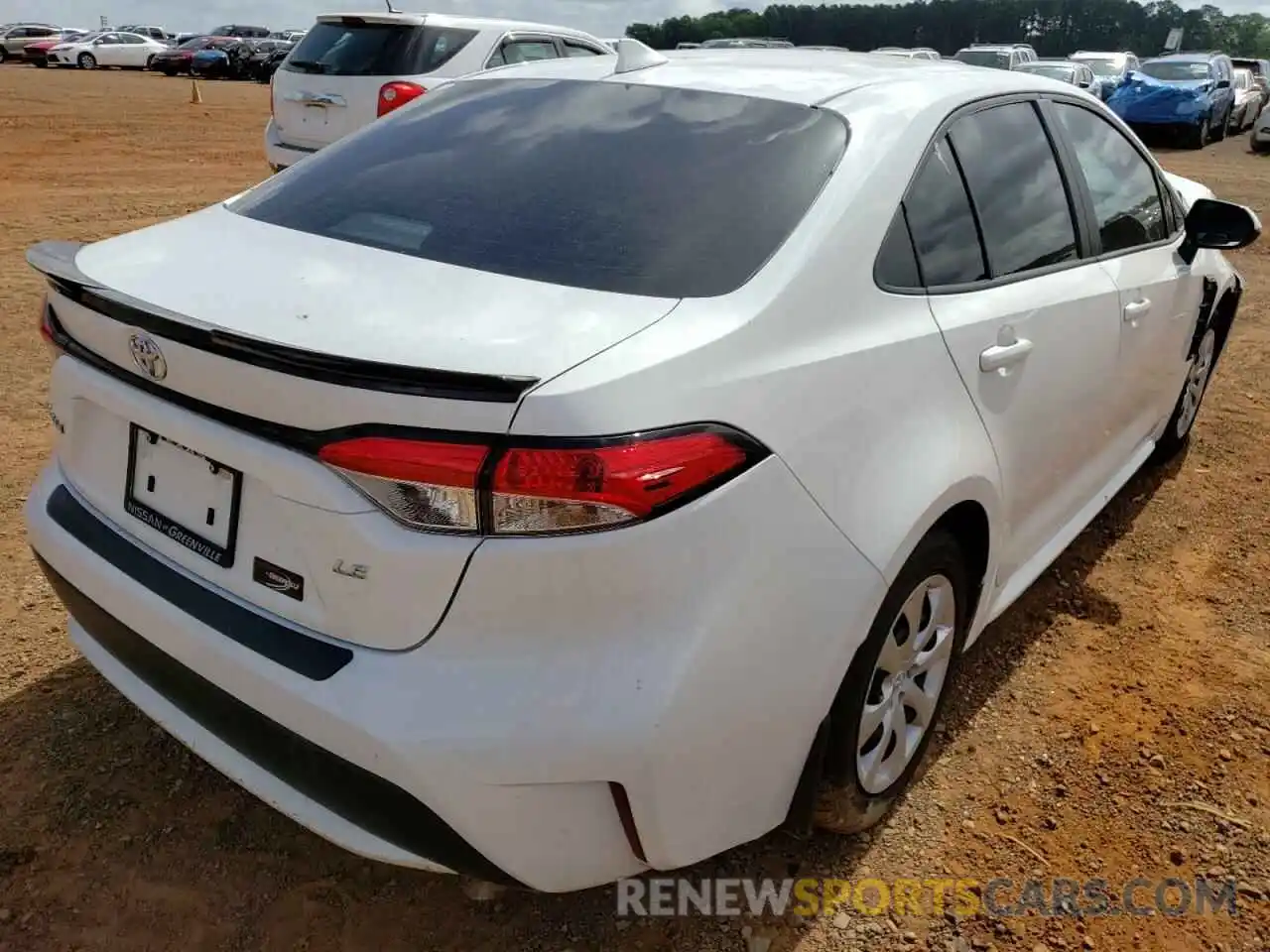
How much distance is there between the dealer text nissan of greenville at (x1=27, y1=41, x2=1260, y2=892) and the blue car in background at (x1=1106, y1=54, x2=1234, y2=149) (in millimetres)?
18519

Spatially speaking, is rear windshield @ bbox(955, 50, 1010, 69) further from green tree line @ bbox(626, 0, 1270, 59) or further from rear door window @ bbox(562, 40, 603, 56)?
green tree line @ bbox(626, 0, 1270, 59)

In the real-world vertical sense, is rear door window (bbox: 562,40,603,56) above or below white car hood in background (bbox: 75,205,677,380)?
above

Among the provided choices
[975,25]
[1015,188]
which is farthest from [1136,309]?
[975,25]

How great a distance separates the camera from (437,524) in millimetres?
1623

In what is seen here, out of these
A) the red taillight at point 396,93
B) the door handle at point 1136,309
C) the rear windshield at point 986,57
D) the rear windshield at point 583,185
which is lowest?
the door handle at point 1136,309

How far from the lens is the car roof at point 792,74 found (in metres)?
2.51

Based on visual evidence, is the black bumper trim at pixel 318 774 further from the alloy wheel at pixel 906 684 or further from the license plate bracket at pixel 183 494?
the alloy wheel at pixel 906 684

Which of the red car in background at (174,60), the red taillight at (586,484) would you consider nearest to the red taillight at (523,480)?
the red taillight at (586,484)

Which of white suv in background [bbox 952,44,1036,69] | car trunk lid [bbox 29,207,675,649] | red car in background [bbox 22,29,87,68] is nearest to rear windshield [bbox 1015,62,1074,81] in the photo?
white suv in background [bbox 952,44,1036,69]

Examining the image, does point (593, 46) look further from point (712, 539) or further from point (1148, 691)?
point (712, 539)

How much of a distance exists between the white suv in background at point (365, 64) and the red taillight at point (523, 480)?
7.26m

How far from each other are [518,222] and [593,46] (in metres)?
8.38

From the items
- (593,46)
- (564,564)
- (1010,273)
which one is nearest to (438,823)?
(564,564)

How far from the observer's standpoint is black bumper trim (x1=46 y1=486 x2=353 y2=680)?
5.72 feet
